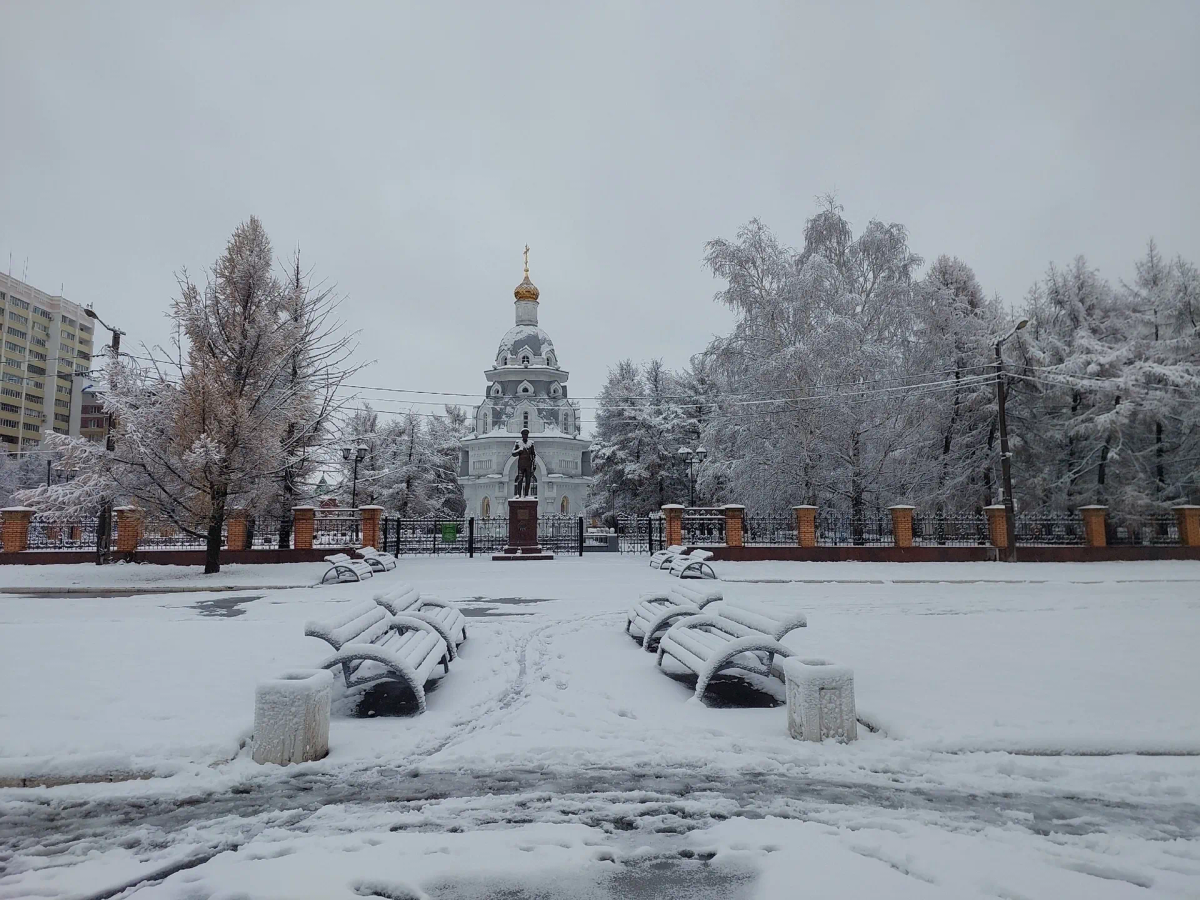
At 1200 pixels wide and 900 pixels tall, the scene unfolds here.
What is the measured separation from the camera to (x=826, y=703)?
15.8 ft

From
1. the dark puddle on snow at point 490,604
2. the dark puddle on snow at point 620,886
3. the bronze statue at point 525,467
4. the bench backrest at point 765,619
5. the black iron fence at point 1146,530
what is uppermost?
the bronze statue at point 525,467

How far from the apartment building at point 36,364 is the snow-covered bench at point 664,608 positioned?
10289 centimetres

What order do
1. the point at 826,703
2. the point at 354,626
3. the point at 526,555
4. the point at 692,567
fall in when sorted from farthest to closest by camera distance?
the point at 526,555, the point at 692,567, the point at 354,626, the point at 826,703

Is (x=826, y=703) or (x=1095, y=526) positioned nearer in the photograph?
(x=826, y=703)

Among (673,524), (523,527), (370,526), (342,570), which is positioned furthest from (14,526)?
(673,524)

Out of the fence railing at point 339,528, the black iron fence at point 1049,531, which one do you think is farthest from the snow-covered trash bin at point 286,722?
the black iron fence at point 1049,531

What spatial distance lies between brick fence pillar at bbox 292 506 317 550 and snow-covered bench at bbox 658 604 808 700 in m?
18.7

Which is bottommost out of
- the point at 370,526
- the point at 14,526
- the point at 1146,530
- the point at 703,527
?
the point at 1146,530

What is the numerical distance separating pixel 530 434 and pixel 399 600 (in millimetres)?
40966

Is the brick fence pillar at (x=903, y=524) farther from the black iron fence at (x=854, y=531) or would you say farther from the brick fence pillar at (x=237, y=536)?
the brick fence pillar at (x=237, y=536)

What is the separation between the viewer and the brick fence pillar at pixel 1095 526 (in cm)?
2267

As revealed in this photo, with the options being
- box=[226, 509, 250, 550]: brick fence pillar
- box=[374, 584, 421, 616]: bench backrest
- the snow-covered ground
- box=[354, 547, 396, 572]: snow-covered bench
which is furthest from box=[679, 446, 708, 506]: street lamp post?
the snow-covered ground

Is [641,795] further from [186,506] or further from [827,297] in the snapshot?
[827,297]

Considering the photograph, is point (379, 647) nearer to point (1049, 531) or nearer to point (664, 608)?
point (664, 608)
